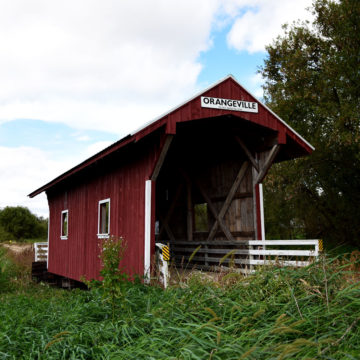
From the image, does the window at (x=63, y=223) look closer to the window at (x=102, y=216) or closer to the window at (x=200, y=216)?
the window at (x=102, y=216)

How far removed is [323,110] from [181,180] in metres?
5.84

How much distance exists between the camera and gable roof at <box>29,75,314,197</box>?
8.91 metres

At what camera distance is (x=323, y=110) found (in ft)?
49.7

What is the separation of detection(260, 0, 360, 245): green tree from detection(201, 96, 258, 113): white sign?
5.02 m

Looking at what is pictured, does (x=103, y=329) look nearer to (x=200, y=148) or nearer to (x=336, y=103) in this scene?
(x=200, y=148)

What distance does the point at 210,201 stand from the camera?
41.9ft

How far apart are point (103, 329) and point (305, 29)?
54.4ft

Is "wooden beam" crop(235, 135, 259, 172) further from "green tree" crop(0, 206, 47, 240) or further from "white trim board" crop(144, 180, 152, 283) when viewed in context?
"green tree" crop(0, 206, 47, 240)

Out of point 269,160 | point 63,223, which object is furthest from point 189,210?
point 63,223

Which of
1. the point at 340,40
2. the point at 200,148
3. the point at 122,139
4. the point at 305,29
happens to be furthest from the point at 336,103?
the point at 122,139

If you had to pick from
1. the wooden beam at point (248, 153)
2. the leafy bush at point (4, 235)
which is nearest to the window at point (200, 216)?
the wooden beam at point (248, 153)

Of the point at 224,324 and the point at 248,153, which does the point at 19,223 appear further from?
the point at 224,324

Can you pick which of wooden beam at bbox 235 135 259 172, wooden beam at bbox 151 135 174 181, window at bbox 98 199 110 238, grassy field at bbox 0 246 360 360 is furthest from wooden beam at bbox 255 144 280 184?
grassy field at bbox 0 246 360 360

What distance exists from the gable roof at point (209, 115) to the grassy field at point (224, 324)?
12.9ft
